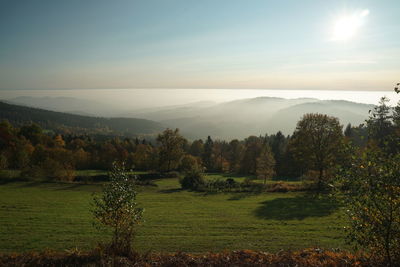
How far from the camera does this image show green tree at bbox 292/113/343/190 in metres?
Result: 39.2

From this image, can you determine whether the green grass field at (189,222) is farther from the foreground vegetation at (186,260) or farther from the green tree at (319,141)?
the green tree at (319,141)

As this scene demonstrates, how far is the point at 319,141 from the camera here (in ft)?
131

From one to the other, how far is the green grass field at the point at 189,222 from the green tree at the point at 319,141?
5.76 meters

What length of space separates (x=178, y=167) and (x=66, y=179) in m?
32.6

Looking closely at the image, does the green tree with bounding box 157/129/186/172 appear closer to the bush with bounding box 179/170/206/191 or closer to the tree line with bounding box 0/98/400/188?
the tree line with bounding box 0/98/400/188

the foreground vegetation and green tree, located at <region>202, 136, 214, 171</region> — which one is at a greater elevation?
the foreground vegetation

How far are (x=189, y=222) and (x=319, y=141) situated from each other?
26.8 m

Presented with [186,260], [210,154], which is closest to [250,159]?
[210,154]

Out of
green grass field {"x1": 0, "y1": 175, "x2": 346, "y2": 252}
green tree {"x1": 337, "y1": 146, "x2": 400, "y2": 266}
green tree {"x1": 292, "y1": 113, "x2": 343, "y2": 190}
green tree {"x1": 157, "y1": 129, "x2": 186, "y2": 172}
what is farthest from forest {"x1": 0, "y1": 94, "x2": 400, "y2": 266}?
green grass field {"x1": 0, "y1": 175, "x2": 346, "y2": 252}

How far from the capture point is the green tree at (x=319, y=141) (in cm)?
3922

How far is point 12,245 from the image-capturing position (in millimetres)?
18656

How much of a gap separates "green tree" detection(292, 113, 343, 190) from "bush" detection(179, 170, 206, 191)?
2010 cm

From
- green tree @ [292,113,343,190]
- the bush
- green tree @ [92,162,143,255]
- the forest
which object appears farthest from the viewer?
the bush

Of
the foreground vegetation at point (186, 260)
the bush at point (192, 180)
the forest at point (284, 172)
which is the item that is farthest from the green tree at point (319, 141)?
the foreground vegetation at point (186, 260)
